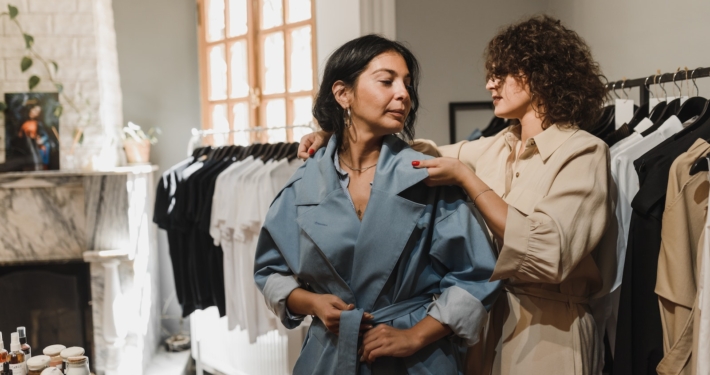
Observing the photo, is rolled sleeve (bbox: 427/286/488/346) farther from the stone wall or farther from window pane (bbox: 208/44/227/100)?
window pane (bbox: 208/44/227/100)

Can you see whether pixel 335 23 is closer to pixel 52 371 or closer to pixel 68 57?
pixel 52 371

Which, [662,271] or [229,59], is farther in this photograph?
[229,59]

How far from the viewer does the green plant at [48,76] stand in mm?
3971

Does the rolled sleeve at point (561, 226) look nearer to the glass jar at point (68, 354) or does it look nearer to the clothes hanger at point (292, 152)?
the glass jar at point (68, 354)

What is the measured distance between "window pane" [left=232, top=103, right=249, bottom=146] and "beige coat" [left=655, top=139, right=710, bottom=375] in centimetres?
331

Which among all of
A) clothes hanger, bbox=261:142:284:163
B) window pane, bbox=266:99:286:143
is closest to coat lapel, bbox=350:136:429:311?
clothes hanger, bbox=261:142:284:163

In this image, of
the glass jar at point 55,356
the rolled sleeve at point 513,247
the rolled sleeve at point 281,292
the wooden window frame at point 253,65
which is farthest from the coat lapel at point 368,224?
the wooden window frame at point 253,65

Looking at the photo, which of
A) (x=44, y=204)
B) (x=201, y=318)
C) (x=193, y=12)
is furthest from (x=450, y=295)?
(x=193, y=12)

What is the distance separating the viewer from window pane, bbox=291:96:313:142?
3.94 metres

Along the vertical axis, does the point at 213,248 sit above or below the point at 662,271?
below

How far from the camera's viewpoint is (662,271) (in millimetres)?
1470

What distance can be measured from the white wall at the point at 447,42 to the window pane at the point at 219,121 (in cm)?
163

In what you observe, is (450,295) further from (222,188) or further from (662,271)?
(222,188)

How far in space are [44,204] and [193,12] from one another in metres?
1.74
